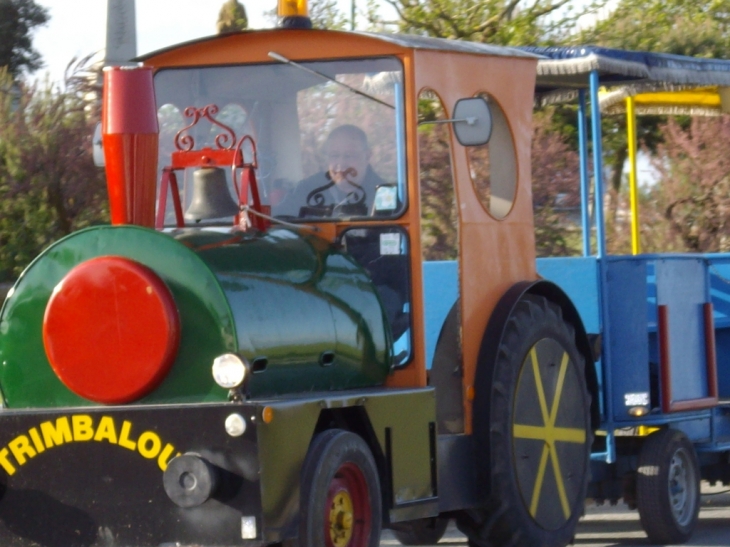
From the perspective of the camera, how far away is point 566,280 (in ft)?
26.5

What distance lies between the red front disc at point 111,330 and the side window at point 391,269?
121 cm

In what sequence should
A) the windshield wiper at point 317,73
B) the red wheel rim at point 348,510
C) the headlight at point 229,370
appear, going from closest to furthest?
the headlight at point 229,370, the red wheel rim at point 348,510, the windshield wiper at point 317,73

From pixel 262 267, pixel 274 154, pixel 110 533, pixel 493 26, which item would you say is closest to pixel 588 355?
pixel 274 154

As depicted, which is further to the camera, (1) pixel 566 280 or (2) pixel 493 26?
(2) pixel 493 26

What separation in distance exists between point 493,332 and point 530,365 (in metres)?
0.34

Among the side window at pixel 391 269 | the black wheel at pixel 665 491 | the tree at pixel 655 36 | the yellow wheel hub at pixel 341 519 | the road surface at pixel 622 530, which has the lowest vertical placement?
the road surface at pixel 622 530

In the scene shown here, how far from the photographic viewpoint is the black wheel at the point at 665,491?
7.88 m

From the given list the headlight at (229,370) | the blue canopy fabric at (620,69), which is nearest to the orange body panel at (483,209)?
the blue canopy fabric at (620,69)

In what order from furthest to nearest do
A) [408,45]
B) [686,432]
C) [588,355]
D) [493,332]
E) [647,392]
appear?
[686,432] → [647,392] → [588,355] → [493,332] → [408,45]

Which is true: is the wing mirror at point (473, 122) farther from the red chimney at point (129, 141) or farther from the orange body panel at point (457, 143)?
the red chimney at point (129, 141)

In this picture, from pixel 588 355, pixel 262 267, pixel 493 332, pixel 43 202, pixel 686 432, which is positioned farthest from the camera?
pixel 43 202

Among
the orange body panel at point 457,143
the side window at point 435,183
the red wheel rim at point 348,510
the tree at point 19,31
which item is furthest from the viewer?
the tree at point 19,31

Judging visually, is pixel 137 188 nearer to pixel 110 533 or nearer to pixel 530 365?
pixel 110 533

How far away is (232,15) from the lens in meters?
22.7
